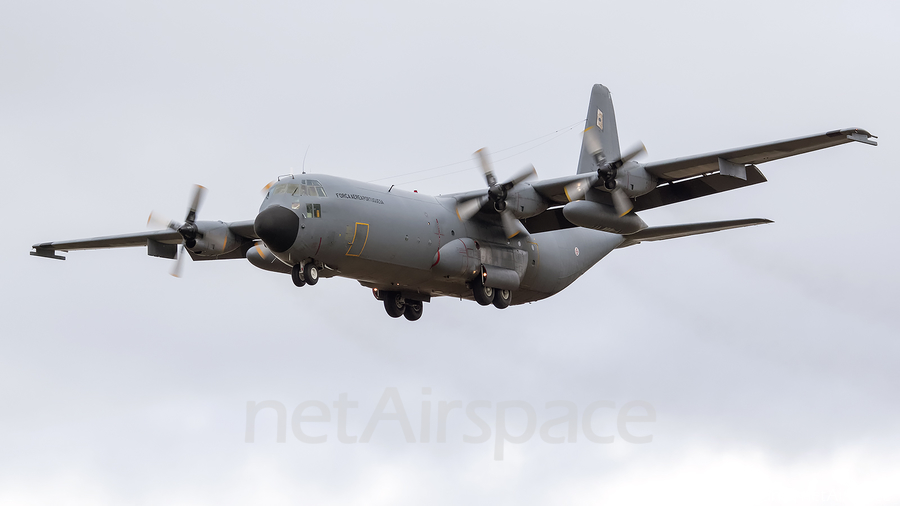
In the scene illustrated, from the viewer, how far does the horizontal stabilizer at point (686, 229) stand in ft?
87.7

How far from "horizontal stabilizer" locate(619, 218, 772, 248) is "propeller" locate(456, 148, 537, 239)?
4.36 m

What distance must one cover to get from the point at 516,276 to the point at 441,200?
265 centimetres

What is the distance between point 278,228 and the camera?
22.5m

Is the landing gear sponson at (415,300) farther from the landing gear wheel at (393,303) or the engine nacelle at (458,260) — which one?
the engine nacelle at (458,260)

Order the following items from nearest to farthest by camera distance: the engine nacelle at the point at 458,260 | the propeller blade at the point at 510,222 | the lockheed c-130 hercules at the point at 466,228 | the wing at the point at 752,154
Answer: the wing at the point at 752,154, the lockheed c-130 hercules at the point at 466,228, the engine nacelle at the point at 458,260, the propeller blade at the point at 510,222

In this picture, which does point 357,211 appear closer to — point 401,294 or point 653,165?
point 401,294

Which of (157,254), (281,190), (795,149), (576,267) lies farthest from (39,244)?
(795,149)

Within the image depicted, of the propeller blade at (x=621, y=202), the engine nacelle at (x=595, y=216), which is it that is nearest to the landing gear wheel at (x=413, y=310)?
the engine nacelle at (x=595, y=216)

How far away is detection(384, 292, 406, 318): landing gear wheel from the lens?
27250 millimetres

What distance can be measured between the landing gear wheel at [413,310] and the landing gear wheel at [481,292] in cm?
221

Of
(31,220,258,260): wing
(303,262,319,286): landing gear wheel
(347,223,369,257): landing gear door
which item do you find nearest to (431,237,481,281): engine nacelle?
(347,223,369,257): landing gear door

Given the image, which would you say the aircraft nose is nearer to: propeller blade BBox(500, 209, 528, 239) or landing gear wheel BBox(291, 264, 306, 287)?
landing gear wheel BBox(291, 264, 306, 287)

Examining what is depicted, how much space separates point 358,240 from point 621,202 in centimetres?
592

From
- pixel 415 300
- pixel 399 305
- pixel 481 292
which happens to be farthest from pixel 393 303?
pixel 481 292
